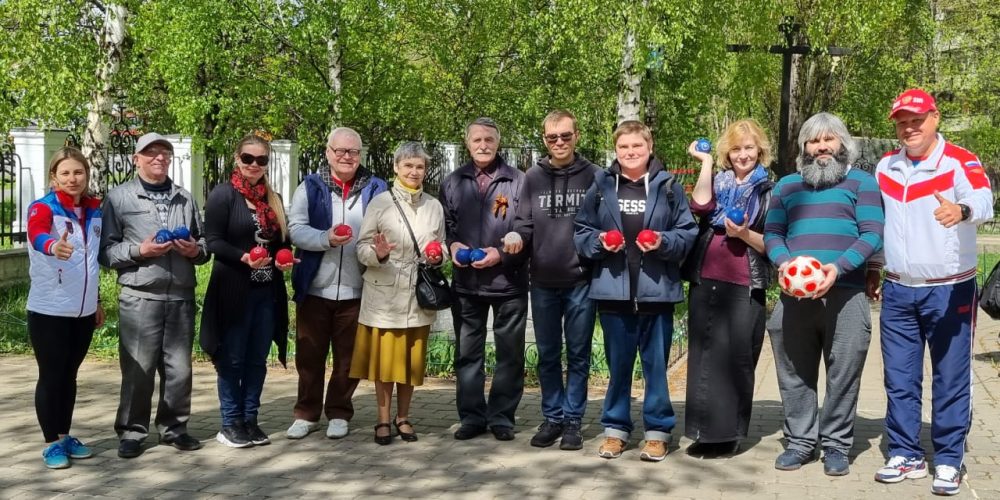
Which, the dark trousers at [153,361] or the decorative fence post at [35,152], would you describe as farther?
the decorative fence post at [35,152]

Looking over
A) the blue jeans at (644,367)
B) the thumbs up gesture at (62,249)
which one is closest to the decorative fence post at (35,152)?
the thumbs up gesture at (62,249)

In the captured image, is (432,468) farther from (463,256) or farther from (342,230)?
(342,230)

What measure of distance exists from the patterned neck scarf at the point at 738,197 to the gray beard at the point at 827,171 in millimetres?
334

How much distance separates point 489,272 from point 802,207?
1.87m

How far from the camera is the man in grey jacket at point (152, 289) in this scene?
577cm

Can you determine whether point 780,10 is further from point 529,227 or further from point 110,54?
point 529,227

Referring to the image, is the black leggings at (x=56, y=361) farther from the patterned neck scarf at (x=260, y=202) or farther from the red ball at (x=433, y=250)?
the red ball at (x=433, y=250)

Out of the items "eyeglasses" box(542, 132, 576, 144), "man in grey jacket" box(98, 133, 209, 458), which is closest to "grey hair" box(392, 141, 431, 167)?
"eyeglasses" box(542, 132, 576, 144)

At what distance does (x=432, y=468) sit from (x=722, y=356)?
178cm

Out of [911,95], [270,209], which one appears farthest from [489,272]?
[911,95]

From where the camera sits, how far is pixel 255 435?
243 inches

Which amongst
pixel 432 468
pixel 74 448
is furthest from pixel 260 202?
pixel 432 468

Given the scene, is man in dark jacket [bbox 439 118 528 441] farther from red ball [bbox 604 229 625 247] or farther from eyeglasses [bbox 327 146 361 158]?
red ball [bbox 604 229 625 247]

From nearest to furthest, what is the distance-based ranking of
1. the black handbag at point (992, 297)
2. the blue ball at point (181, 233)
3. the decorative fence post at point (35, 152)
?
1. the blue ball at point (181, 233)
2. the black handbag at point (992, 297)
3. the decorative fence post at point (35, 152)
